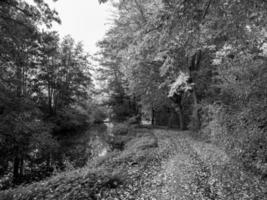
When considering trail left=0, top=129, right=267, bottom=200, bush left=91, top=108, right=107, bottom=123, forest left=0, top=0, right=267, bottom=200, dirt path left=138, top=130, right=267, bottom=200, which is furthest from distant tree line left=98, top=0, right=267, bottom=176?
bush left=91, top=108, right=107, bottom=123

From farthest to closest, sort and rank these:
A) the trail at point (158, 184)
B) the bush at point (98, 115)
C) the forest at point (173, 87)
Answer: the bush at point (98, 115) → the forest at point (173, 87) → the trail at point (158, 184)

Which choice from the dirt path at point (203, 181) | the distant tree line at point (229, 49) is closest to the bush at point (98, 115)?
the distant tree line at point (229, 49)

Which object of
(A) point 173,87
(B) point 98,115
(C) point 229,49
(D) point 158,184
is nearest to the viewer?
(D) point 158,184

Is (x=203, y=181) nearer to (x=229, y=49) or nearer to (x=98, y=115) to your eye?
(x=229, y=49)

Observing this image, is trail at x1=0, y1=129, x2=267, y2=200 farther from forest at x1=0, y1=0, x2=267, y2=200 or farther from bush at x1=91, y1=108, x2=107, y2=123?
bush at x1=91, y1=108, x2=107, y2=123

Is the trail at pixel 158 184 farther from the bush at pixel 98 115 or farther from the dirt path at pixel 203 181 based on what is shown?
the bush at pixel 98 115

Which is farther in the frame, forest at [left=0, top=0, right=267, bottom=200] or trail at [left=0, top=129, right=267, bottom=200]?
forest at [left=0, top=0, right=267, bottom=200]

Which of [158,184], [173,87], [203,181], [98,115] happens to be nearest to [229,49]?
[173,87]

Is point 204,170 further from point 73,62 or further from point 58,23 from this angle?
point 73,62

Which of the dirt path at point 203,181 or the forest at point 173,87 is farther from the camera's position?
the forest at point 173,87

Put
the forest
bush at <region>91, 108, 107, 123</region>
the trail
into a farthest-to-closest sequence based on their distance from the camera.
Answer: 1. bush at <region>91, 108, 107, 123</region>
2. the forest
3. the trail

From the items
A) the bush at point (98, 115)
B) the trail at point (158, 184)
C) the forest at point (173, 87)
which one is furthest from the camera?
the bush at point (98, 115)

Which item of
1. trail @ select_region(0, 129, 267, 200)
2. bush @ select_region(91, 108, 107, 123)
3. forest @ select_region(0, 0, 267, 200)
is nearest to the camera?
trail @ select_region(0, 129, 267, 200)

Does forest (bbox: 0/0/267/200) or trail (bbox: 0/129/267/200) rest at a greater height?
forest (bbox: 0/0/267/200)
